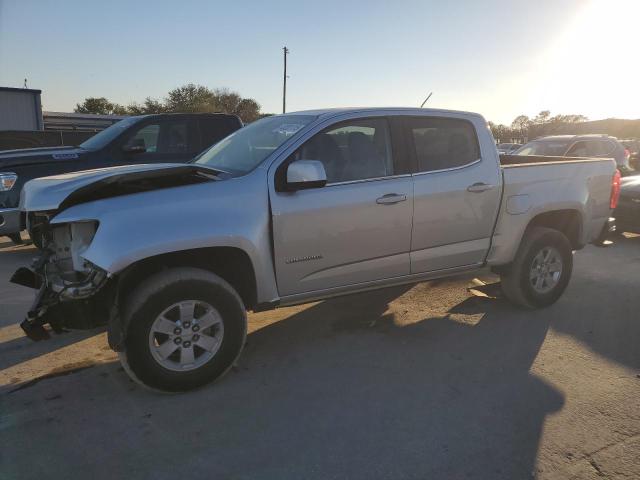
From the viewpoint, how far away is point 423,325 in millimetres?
4578

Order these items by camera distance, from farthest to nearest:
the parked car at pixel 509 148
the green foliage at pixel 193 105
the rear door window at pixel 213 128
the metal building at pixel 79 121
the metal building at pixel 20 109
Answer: the green foliage at pixel 193 105 < the metal building at pixel 79 121 < the metal building at pixel 20 109 < the parked car at pixel 509 148 < the rear door window at pixel 213 128

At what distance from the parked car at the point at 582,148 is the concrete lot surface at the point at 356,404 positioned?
6357mm

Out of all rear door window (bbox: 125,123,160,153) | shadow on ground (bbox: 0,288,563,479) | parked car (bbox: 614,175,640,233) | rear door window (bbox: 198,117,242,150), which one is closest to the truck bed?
shadow on ground (bbox: 0,288,563,479)

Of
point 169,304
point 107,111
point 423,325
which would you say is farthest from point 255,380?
point 107,111

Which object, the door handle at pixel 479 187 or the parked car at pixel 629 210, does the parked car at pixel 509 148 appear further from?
the door handle at pixel 479 187

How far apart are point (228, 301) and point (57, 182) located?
1.41 metres

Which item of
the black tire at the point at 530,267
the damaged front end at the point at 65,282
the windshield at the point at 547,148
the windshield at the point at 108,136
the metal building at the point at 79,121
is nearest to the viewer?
the damaged front end at the point at 65,282

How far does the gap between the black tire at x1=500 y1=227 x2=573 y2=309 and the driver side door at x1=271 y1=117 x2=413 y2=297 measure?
134 centimetres

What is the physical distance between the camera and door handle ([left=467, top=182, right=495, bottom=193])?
4297 millimetres

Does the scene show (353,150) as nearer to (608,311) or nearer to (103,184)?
(103,184)

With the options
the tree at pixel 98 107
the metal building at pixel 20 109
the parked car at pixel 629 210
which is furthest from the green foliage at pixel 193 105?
the parked car at pixel 629 210

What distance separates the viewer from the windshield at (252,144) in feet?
12.4

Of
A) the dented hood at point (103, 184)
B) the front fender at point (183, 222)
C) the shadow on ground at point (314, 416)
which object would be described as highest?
the dented hood at point (103, 184)

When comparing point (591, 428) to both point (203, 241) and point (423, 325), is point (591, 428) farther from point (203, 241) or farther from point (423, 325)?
point (203, 241)
